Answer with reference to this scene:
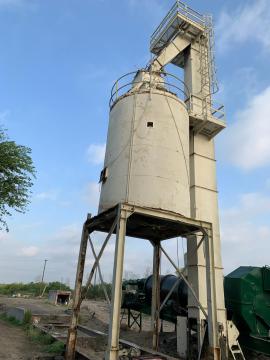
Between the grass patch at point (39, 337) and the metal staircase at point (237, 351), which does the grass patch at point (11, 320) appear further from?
the metal staircase at point (237, 351)

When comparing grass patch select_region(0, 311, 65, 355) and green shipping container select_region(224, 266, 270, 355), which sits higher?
green shipping container select_region(224, 266, 270, 355)

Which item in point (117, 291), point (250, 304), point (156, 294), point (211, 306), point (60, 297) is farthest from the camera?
point (60, 297)

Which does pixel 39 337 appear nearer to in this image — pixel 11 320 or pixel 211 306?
pixel 11 320

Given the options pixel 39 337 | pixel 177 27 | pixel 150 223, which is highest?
pixel 177 27

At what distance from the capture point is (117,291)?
370 inches

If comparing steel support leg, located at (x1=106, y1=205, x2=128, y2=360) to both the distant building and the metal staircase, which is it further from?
the distant building

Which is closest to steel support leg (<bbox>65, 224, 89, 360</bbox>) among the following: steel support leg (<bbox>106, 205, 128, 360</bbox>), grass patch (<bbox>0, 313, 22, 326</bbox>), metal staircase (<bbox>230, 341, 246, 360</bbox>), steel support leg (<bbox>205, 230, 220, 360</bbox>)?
steel support leg (<bbox>106, 205, 128, 360</bbox>)

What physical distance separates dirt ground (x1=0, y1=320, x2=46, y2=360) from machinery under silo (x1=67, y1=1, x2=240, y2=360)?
1851 millimetres

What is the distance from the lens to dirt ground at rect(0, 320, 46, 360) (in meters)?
11.6

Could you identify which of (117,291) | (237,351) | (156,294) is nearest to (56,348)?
(156,294)

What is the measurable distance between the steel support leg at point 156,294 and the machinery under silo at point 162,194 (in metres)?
0.03

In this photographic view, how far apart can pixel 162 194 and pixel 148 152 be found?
1.58 meters

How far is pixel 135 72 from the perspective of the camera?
14.5 metres

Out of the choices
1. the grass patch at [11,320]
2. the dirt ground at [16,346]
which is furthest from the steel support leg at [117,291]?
the grass patch at [11,320]
